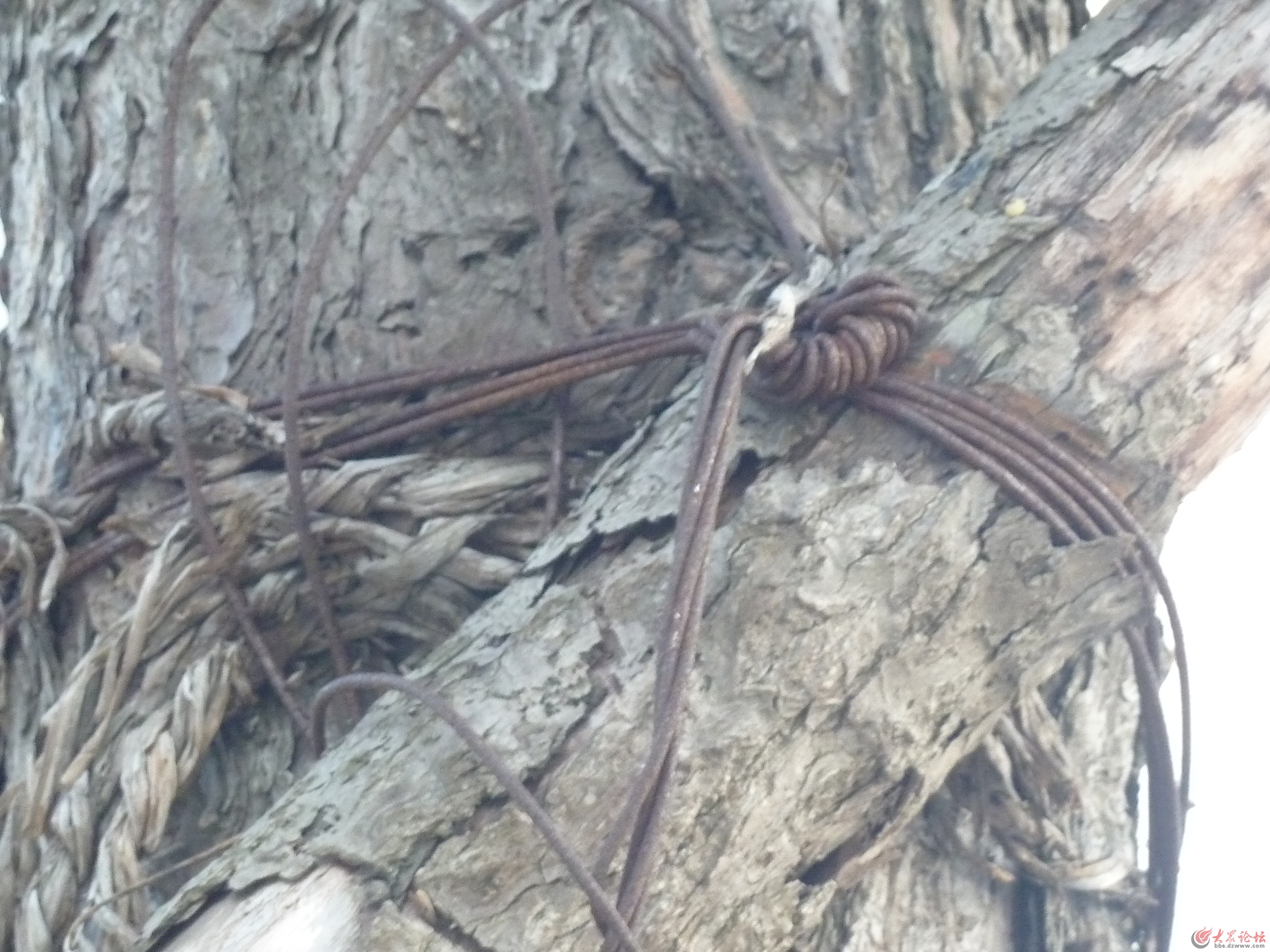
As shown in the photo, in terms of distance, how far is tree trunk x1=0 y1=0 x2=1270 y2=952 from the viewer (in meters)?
1.00

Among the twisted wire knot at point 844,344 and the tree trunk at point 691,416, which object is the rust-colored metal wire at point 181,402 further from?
the twisted wire knot at point 844,344

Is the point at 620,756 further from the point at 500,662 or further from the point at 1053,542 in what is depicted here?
the point at 1053,542

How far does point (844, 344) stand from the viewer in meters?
1.07

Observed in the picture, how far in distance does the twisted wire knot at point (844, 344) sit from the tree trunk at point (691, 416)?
1.4 inches

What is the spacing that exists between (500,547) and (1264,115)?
0.67 m

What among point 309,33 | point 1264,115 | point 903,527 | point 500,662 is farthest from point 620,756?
point 309,33

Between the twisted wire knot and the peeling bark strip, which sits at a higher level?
the twisted wire knot

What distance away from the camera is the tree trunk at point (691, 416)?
1005 mm

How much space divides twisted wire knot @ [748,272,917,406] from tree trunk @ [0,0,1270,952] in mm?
36

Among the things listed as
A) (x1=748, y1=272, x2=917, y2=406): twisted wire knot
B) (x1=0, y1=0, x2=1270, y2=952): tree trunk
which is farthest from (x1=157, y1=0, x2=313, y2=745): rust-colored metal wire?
(x1=748, y1=272, x2=917, y2=406): twisted wire knot

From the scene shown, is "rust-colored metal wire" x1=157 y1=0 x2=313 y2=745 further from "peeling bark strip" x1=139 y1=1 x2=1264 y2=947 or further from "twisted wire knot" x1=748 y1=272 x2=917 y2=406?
"twisted wire knot" x1=748 y1=272 x2=917 y2=406

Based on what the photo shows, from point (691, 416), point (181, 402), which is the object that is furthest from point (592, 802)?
point (181, 402)

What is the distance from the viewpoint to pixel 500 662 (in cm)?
105

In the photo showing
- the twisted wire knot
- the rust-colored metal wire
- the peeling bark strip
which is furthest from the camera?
the rust-colored metal wire
